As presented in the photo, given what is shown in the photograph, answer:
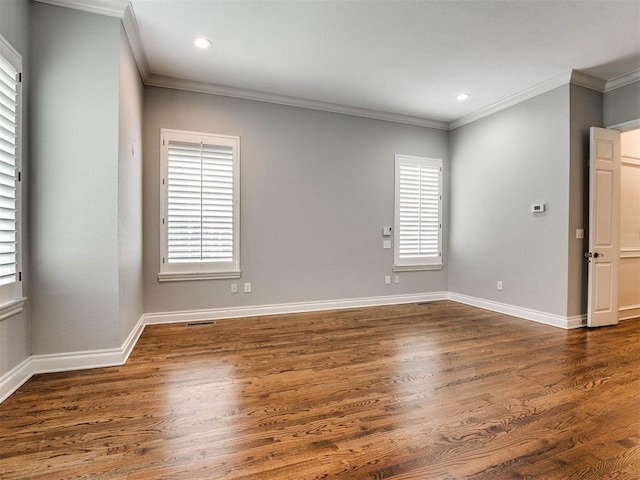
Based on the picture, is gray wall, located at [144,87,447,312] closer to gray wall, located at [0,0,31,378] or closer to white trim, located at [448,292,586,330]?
white trim, located at [448,292,586,330]

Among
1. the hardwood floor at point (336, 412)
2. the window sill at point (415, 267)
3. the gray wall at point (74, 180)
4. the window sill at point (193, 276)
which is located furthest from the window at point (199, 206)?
the window sill at point (415, 267)

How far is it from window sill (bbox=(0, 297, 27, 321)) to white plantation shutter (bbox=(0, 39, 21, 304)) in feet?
0.10

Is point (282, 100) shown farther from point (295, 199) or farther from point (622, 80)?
point (622, 80)

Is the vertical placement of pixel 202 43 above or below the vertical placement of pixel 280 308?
above

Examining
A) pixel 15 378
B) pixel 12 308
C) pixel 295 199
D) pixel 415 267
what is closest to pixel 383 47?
pixel 295 199

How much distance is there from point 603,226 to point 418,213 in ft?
7.77

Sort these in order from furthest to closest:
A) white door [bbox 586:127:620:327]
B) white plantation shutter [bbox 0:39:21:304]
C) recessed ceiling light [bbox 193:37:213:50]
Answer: white door [bbox 586:127:620:327] < recessed ceiling light [bbox 193:37:213:50] < white plantation shutter [bbox 0:39:21:304]

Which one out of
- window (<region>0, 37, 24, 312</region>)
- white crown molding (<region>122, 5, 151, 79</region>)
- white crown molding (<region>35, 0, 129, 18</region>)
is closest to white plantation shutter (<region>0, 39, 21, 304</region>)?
window (<region>0, 37, 24, 312</region>)

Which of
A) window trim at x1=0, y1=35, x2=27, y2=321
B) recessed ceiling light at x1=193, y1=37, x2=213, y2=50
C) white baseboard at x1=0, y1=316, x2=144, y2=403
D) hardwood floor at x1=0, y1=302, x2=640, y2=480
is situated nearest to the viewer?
hardwood floor at x1=0, y1=302, x2=640, y2=480

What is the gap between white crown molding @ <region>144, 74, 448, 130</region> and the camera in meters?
4.19

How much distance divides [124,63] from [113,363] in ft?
8.55

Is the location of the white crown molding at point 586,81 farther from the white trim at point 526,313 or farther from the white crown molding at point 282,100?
the white trim at point 526,313

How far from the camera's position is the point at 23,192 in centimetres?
254

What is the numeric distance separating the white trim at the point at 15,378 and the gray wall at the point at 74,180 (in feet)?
0.47
